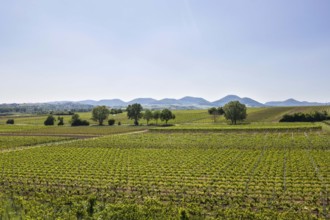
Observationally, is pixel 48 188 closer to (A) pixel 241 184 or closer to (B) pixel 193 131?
(A) pixel 241 184

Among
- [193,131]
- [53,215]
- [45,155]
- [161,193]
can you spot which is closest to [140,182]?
[161,193]

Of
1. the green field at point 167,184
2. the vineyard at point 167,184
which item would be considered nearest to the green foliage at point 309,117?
the green field at point 167,184

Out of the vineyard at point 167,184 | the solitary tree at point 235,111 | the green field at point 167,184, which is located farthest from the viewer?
the solitary tree at point 235,111

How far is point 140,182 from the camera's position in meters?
33.2

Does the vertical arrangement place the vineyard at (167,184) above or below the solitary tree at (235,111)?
below

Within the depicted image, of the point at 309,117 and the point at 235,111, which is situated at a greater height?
the point at 235,111

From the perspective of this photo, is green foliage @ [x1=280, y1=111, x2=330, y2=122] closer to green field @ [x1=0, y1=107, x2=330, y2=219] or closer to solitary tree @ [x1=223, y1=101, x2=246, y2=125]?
solitary tree @ [x1=223, y1=101, x2=246, y2=125]

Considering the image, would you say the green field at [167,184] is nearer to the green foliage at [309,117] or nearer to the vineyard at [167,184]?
the vineyard at [167,184]

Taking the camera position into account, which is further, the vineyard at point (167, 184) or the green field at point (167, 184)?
the vineyard at point (167, 184)

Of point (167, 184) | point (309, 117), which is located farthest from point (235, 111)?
point (167, 184)

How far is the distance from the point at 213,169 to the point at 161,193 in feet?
40.6

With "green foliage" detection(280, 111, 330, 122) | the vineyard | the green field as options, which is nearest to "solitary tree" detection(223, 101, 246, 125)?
"green foliage" detection(280, 111, 330, 122)

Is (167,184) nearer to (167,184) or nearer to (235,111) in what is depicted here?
(167,184)

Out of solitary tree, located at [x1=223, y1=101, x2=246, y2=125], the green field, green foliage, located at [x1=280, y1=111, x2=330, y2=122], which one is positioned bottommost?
the green field
